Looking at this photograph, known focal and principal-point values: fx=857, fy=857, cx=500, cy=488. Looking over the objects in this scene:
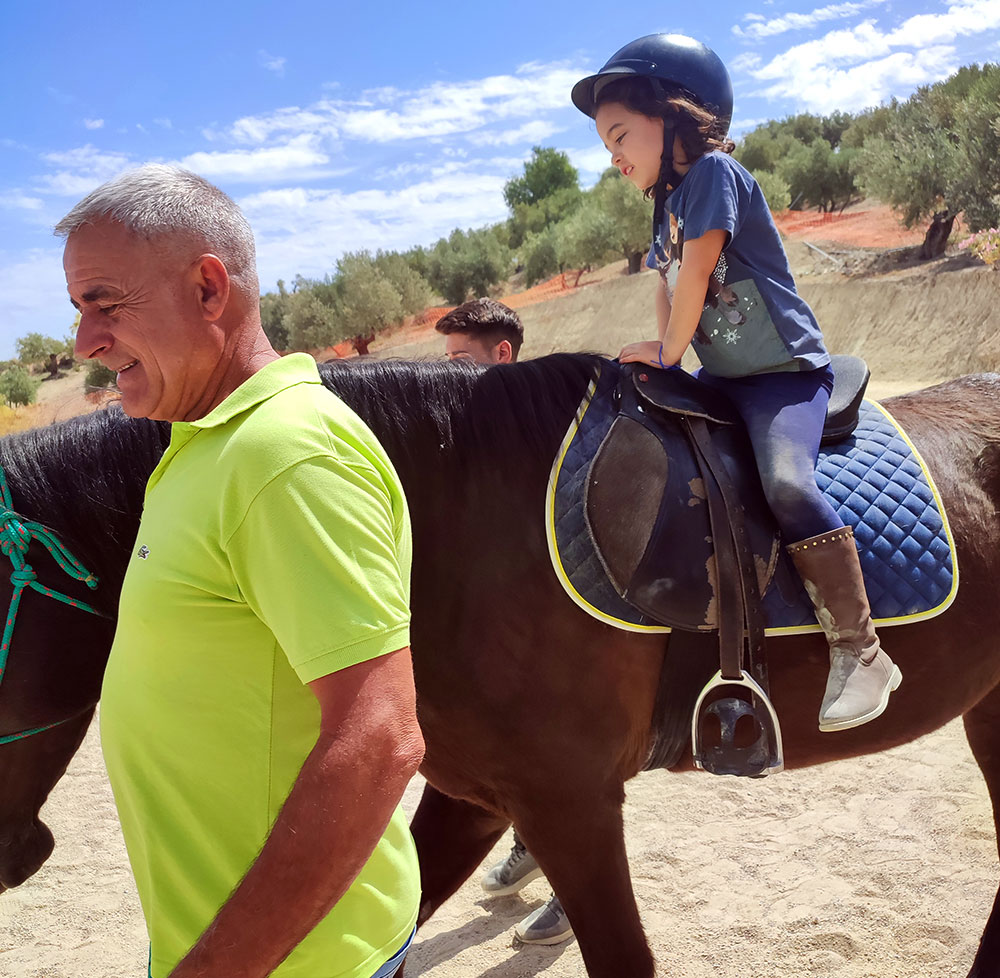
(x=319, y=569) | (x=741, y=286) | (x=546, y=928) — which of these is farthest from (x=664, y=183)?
(x=546, y=928)

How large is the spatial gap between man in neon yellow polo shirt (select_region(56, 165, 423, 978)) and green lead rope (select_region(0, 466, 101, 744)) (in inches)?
30.0

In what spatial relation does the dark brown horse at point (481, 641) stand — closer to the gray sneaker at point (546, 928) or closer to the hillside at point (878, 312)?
the gray sneaker at point (546, 928)

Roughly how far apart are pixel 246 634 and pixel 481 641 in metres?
1.06

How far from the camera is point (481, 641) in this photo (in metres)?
2.14

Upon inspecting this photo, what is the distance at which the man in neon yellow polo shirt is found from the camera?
3.35 ft

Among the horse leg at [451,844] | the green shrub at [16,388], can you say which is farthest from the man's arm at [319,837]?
the green shrub at [16,388]

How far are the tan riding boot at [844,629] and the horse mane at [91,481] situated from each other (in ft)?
5.47

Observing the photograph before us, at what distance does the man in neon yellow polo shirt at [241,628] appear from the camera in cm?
102

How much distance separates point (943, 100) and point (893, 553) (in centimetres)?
3143

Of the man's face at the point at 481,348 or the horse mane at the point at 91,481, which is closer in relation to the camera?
the horse mane at the point at 91,481

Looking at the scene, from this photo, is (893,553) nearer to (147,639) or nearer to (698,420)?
(698,420)

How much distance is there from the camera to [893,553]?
2.45 meters

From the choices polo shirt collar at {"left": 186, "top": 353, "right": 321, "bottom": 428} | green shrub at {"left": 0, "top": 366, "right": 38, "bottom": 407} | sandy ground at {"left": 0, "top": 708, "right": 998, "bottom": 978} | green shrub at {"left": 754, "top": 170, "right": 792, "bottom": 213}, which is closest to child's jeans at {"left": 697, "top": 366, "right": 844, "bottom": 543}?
polo shirt collar at {"left": 186, "top": 353, "right": 321, "bottom": 428}

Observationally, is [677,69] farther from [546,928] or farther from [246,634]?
[546,928]
